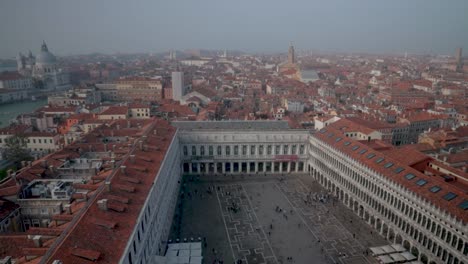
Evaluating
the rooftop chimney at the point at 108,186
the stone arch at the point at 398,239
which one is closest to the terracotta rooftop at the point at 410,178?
the stone arch at the point at 398,239

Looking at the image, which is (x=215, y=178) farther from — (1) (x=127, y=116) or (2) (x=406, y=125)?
(2) (x=406, y=125)

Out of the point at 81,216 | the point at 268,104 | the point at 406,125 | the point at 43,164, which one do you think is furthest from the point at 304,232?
the point at 268,104

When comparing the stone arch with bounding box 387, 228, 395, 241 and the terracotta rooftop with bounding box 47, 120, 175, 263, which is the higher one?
the terracotta rooftop with bounding box 47, 120, 175, 263

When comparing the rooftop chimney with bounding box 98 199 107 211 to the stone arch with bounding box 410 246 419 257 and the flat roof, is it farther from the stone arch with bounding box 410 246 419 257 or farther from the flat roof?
the flat roof

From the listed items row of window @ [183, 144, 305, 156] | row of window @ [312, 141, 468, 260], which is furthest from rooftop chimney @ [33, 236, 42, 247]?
row of window @ [183, 144, 305, 156]

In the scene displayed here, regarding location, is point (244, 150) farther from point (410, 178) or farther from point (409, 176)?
point (410, 178)
